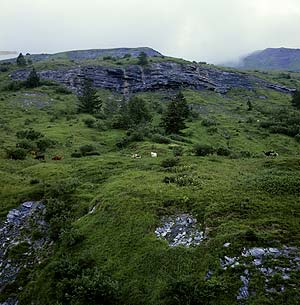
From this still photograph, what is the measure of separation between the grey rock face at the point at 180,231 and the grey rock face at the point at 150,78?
3707 inches

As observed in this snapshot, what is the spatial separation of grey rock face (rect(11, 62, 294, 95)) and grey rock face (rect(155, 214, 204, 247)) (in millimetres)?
94155

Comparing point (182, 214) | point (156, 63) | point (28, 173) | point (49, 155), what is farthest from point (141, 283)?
point (156, 63)

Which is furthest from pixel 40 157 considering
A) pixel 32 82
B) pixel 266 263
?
pixel 32 82

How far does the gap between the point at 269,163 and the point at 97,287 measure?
17014 mm

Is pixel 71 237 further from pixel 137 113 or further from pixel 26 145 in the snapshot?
pixel 137 113

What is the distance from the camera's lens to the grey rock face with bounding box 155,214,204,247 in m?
17.7

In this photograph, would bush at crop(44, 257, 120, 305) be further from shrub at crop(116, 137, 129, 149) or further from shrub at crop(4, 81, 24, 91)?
shrub at crop(4, 81, 24, 91)

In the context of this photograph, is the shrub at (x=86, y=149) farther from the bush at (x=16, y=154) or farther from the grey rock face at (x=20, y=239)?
the grey rock face at (x=20, y=239)

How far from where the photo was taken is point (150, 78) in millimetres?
127688

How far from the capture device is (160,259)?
16859 mm

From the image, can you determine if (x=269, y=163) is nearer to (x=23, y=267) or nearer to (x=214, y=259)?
(x=214, y=259)

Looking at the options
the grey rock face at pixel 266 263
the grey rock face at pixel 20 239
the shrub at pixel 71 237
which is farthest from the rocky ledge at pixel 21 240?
the grey rock face at pixel 266 263

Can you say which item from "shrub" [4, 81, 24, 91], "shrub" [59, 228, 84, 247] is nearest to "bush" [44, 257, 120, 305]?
"shrub" [59, 228, 84, 247]

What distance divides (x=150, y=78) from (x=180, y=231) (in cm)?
11287
